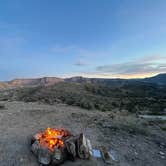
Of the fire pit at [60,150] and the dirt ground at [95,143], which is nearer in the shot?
the fire pit at [60,150]

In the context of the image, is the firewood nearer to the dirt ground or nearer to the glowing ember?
the dirt ground

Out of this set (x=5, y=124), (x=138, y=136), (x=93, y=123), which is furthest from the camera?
(x=93, y=123)

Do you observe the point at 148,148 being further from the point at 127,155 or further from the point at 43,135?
the point at 43,135

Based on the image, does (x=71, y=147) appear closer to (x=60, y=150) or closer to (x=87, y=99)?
(x=60, y=150)

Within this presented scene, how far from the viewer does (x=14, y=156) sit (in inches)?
194

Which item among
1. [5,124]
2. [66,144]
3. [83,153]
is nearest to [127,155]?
[83,153]

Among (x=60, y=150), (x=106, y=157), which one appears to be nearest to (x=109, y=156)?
(x=106, y=157)

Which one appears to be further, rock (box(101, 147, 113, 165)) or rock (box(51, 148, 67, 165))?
rock (box(101, 147, 113, 165))

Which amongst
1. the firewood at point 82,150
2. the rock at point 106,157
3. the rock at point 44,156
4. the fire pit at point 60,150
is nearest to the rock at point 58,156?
the fire pit at point 60,150

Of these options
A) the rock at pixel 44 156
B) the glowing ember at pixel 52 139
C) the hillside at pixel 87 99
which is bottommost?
the hillside at pixel 87 99

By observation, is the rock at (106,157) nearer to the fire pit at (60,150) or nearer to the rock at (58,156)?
the fire pit at (60,150)

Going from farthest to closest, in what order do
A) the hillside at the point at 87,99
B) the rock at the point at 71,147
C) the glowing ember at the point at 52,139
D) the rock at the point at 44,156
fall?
the hillside at the point at 87,99, the glowing ember at the point at 52,139, the rock at the point at 71,147, the rock at the point at 44,156

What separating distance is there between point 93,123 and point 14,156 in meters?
4.36

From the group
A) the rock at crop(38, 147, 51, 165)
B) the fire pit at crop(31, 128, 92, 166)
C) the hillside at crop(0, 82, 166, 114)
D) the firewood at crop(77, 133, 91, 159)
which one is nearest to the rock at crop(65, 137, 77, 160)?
the fire pit at crop(31, 128, 92, 166)
